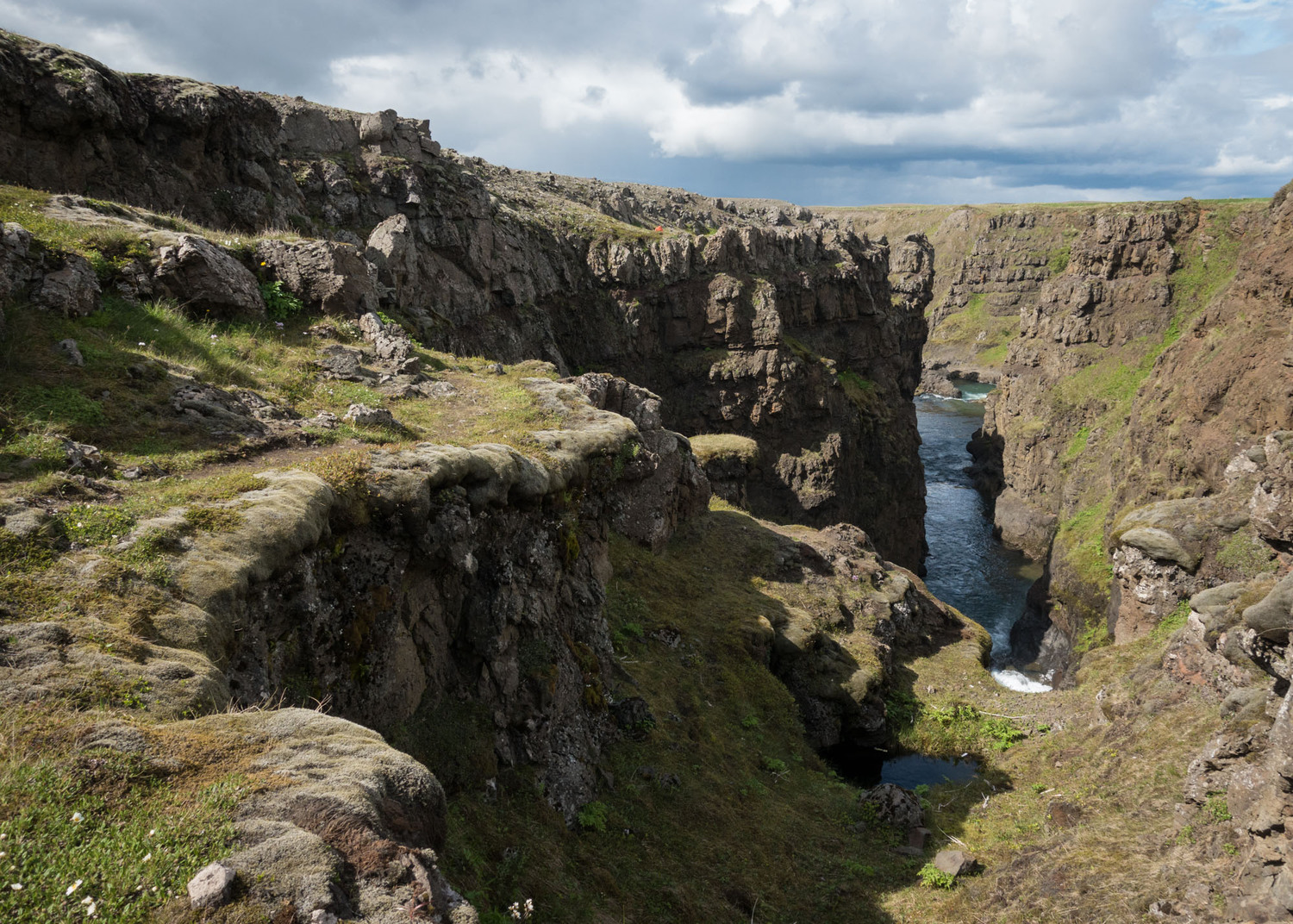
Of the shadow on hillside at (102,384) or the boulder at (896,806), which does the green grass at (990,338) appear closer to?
the boulder at (896,806)

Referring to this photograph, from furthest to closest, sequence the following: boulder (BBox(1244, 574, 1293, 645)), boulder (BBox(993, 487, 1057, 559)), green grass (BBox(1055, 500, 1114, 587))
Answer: boulder (BBox(993, 487, 1057, 559)), green grass (BBox(1055, 500, 1114, 587)), boulder (BBox(1244, 574, 1293, 645))

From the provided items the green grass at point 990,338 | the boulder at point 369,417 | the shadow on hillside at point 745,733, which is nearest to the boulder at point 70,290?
A: the boulder at point 369,417

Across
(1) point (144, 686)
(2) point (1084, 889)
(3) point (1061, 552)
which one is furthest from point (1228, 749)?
(3) point (1061, 552)

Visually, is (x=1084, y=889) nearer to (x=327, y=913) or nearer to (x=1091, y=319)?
(x=327, y=913)

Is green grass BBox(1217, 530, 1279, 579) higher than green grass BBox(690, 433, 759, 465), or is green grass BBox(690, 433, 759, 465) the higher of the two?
green grass BBox(1217, 530, 1279, 579)

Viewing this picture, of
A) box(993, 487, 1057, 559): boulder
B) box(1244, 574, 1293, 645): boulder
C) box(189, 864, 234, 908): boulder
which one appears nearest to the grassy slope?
box(189, 864, 234, 908): boulder

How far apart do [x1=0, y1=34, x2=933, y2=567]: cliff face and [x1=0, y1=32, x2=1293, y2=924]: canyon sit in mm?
247

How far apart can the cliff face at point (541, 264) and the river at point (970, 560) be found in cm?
629

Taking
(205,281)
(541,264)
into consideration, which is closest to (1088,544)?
(541,264)

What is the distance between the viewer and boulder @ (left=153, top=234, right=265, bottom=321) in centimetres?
1739

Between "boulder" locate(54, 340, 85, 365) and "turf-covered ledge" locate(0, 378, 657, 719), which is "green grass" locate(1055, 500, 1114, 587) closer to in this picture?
"turf-covered ledge" locate(0, 378, 657, 719)

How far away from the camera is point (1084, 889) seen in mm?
18156

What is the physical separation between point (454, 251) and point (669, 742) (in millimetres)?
35851

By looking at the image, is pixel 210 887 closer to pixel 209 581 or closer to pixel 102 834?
pixel 102 834
